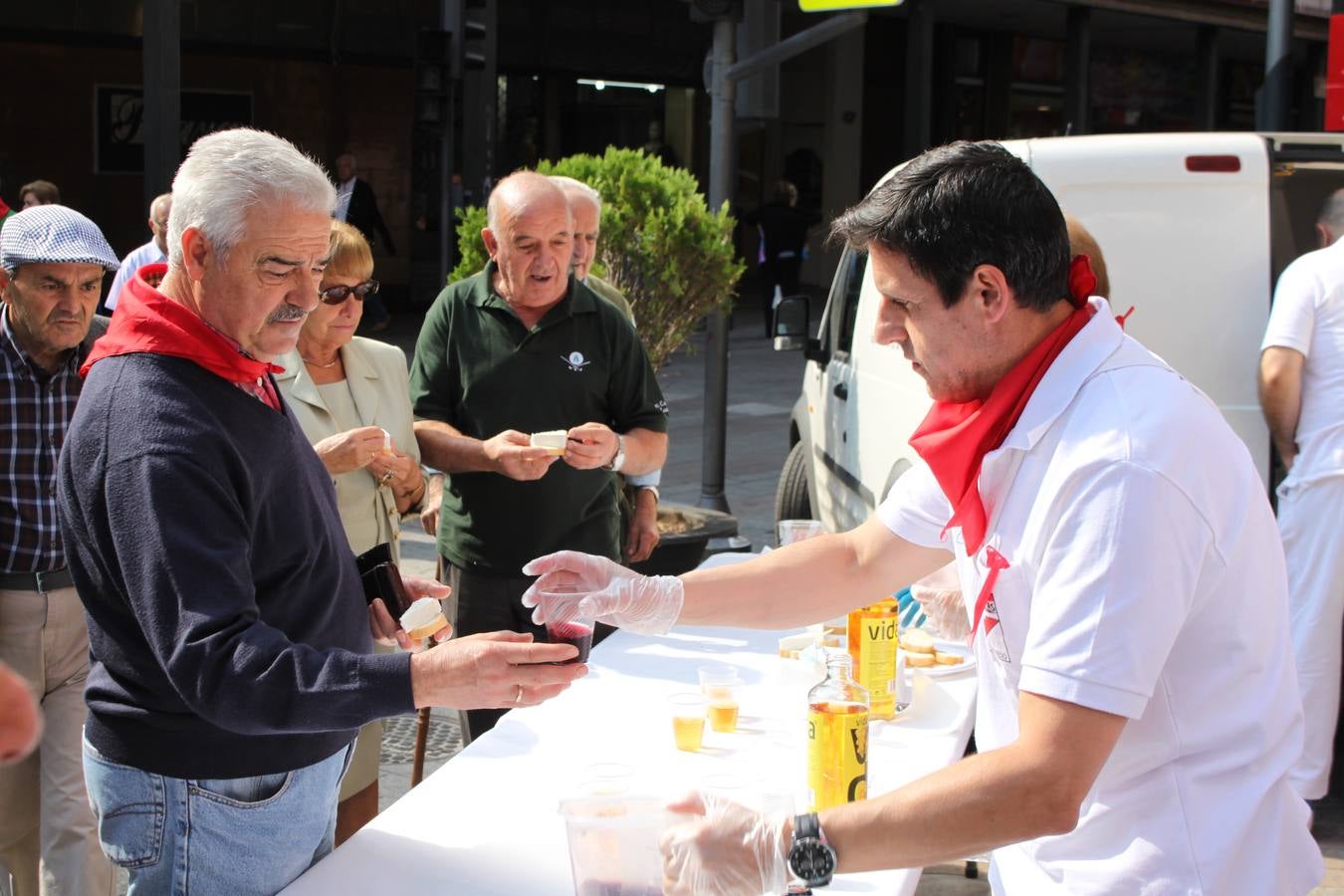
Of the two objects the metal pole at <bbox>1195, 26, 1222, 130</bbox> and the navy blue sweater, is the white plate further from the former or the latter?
the metal pole at <bbox>1195, 26, 1222, 130</bbox>

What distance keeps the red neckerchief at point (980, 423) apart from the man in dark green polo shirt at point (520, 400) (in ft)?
7.24

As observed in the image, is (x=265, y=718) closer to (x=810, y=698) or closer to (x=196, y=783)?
(x=196, y=783)

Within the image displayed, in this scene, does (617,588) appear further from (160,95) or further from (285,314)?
(160,95)

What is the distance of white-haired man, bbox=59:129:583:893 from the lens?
2176mm

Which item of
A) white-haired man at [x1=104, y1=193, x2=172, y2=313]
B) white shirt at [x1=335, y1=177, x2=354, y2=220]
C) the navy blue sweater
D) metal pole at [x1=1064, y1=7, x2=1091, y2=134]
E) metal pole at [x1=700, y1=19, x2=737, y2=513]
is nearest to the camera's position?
the navy blue sweater

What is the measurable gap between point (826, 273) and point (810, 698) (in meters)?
24.2

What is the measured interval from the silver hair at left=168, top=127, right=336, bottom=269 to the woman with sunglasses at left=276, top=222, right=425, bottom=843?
1.37 meters

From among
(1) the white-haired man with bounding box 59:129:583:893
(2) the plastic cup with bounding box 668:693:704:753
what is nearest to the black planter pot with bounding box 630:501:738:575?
(2) the plastic cup with bounding box 668:693:704:753

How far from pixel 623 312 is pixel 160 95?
6268 mm

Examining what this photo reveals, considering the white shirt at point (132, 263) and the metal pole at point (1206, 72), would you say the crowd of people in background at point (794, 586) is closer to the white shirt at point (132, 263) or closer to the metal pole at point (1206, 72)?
the white shirt at point (132, 263)

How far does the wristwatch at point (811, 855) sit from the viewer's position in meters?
1.92

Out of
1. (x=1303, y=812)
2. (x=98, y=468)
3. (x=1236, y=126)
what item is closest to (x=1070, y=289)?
(x=1303, y=812)

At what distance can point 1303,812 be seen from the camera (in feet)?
6.97

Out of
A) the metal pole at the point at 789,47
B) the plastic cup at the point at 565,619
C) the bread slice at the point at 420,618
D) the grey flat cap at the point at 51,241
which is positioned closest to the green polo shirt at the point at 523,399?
the grey flat cap at the point at 51,241
